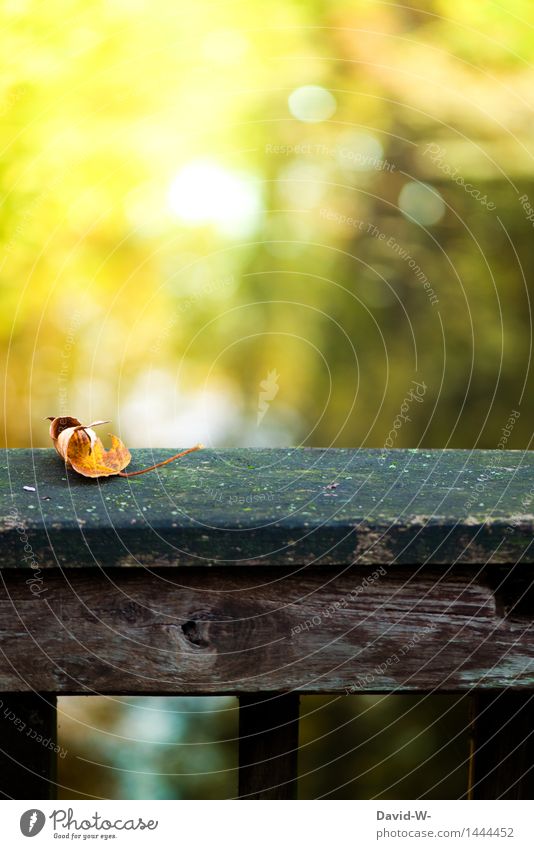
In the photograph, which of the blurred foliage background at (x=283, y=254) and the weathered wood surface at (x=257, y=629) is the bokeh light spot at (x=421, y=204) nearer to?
the blurred foliage background at (x=283, y=254)

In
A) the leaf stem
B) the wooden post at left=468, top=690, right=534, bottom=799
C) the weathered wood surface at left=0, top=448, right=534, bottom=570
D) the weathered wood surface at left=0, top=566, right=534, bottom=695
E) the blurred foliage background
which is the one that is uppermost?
the blurred foliage background

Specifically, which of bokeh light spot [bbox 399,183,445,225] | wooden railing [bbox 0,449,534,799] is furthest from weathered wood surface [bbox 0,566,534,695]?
bokeh light spot [bbox 399,183,445,225]

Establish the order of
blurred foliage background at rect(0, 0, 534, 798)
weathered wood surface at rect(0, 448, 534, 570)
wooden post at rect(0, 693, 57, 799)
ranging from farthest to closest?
blurred foliage background at rect(0, 0, 534, 798) → wooden post at rect(0, 693, 57, 799) → weathered wood surface at rect(0, 448, 534, 570)

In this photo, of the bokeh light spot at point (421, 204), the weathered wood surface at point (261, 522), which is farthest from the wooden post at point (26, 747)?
the bokeh light spot at point (421, 204)

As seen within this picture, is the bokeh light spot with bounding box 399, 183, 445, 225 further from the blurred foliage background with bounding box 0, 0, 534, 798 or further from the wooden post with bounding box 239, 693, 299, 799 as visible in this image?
the wooden post with bounding box 239, 693, 299, 799

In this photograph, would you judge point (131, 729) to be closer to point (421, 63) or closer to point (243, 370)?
point (243, 370)
